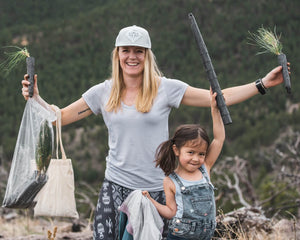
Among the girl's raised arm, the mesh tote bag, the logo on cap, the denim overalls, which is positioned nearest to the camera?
the denim overalls

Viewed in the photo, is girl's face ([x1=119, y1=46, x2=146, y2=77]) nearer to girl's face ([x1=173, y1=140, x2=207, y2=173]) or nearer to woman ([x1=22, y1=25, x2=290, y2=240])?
woman ([x1=22, y1=25, x2=290, y2=240])

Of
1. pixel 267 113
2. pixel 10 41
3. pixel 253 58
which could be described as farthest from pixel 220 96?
pixel 10 41

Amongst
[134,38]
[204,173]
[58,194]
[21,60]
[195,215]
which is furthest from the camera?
[21,60]

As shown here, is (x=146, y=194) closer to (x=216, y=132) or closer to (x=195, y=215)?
(x=195, y=215)

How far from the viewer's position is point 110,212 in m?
2.70

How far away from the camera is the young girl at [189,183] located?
2.49 metres

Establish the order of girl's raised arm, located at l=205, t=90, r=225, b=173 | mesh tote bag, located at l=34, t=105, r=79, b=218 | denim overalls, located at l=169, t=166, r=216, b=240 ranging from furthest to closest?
mesh tote bag, located at l=34, t=105, r=79, b=218 → girl's raised arm, located at l=205, t=90, r=225, b=173 → denim overalls, located at l=169, t=166, r=216, b=240

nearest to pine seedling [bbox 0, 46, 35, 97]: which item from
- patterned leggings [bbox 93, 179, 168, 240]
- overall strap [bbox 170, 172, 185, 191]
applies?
patterned leggings [bbox 93, 179, 168, 240]

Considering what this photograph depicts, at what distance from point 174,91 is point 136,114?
26cm

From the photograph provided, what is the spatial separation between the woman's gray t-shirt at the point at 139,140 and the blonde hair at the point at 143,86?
0.03 m

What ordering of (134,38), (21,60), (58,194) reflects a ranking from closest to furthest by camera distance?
(134,38) < (58,194) < (21,60)

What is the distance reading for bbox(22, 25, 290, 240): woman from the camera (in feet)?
8.80

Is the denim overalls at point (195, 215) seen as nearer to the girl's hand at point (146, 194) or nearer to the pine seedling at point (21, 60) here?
the girl's hand at point (146, 194)

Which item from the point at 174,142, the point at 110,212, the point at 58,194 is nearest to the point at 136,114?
the point at 174,142
